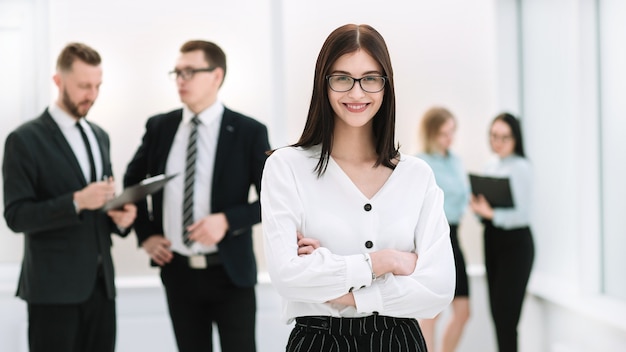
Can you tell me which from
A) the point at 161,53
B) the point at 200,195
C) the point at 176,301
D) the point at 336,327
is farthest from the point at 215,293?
the point at 161,53

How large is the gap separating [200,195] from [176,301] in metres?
0.49

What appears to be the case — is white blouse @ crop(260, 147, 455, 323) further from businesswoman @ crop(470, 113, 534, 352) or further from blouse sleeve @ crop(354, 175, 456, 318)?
businesswoman @ crop(470, 113, 534, 352)

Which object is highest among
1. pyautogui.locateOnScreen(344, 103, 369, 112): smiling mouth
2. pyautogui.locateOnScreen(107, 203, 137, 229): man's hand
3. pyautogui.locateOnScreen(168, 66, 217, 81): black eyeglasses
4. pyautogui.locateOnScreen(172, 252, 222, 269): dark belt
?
pyautogui.locateOnScreen(168, 66, 217, 81): black eyeglasses

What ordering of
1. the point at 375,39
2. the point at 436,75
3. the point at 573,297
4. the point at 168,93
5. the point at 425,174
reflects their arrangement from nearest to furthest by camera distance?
the point at 375,39 → the point at 425,174 → the point at 573,297 → the point at 168,93 → the point at 436,75

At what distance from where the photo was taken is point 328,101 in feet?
5.93

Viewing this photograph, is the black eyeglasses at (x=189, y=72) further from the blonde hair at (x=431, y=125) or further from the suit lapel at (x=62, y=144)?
the blonde hair at (x=431, y=125)

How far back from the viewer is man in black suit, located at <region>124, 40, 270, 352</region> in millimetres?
3219

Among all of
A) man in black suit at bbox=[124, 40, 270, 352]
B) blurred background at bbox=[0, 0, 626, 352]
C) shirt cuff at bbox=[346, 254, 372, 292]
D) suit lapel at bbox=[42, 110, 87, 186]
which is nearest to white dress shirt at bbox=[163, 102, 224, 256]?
man in black suit at bbox=[124, 40, 270, 352]

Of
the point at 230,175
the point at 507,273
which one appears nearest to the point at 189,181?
the point at 230,175

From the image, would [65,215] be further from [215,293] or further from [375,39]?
[375,39]

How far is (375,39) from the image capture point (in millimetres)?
1762

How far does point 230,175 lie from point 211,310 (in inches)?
24.0

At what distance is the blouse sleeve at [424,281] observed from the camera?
5.80ft

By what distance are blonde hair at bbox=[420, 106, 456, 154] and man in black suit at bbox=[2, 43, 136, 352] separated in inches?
85.9
